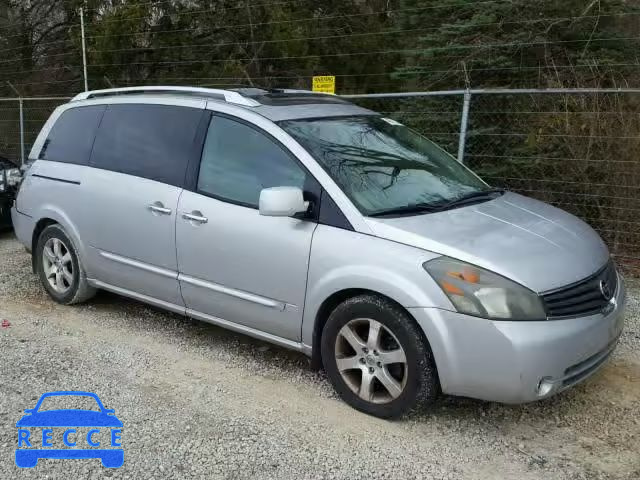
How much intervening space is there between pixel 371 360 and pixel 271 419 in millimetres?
640

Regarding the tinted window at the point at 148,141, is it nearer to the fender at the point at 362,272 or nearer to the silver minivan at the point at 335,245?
the silver minivan at the point at 335,245

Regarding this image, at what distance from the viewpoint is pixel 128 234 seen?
4617 mm

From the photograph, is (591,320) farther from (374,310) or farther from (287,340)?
(287,340)

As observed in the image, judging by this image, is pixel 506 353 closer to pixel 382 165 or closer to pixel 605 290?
pixel 605 290

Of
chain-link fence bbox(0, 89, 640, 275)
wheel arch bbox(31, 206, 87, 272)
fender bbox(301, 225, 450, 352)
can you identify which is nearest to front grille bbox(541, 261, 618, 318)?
fender bbox(301, 225, 450, 352)

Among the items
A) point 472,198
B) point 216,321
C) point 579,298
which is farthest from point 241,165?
point 579,298

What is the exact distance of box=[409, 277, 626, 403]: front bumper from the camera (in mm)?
3109

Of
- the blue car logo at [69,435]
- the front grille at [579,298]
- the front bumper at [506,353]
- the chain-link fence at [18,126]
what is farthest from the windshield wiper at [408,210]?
the chain-link fence at [18,126]

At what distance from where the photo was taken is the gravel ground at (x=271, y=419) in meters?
3.09

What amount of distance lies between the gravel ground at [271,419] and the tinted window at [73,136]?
1422mm

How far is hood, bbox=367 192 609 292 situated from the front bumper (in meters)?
0.24

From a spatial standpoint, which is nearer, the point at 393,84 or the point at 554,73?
the point at 554,73

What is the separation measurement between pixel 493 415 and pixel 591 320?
78 centimetres

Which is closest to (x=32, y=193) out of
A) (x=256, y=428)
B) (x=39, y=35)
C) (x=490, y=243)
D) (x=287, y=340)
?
(x=287, y=340)
